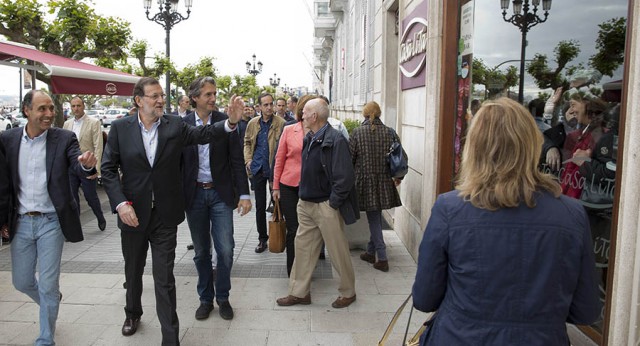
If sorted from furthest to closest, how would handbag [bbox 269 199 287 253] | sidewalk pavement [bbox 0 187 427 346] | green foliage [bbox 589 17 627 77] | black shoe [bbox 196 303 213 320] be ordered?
handbag [bbox 269 199 287 253]
black shoe [bbox 196 303 213 320]
sidewalk pavement [bbox 0 187 427 346]
green foliage [bbox 589 17 627 77]

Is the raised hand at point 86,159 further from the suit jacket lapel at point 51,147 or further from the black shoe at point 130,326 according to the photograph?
the black shoe at point 130,326

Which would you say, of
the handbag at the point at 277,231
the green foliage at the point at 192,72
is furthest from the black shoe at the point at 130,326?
the green foliage at the point at 192,72

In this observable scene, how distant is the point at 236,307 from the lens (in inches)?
195

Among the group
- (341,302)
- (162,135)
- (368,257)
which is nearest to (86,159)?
(162,135)

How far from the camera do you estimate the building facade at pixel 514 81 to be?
2895 mm

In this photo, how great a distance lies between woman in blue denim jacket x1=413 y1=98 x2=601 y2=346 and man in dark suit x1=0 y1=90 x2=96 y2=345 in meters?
2.90

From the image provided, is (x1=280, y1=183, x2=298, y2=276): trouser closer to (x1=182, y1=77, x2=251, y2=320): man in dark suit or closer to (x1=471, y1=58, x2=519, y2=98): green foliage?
(x1=182, y1=77, x2=251, y2=320): man in dark suit

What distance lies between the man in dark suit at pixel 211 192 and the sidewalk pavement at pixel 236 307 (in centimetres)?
35

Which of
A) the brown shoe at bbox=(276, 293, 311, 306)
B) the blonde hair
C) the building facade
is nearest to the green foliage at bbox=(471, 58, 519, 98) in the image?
the building facade

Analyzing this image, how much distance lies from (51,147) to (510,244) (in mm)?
3393

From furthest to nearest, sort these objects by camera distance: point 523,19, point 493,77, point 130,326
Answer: point 493,77 < point 523,19 < point 130,326

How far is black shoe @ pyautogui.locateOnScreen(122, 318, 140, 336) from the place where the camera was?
430 cm

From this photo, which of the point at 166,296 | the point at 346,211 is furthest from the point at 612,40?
the point at 166,296

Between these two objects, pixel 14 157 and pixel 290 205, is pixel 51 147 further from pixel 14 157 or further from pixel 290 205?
pixel 290 205
